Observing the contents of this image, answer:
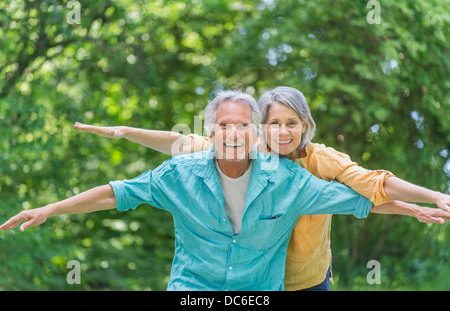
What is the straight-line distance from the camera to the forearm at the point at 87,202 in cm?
212

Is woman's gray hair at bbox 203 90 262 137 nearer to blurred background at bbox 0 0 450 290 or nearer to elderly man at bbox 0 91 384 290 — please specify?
elderly man at bbox 0 91 384 290

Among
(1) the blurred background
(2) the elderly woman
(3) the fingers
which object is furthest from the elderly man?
(1) the blurred background

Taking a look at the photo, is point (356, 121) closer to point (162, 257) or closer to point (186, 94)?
point (186, 94)

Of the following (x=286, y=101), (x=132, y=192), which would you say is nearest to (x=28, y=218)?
(x=132, y=192)

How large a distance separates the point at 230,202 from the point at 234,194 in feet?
0.12

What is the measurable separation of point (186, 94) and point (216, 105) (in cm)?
502

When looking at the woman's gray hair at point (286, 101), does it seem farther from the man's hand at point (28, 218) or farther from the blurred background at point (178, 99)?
the blurred background at point (178, 99)

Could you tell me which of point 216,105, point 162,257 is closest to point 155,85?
point 162,257

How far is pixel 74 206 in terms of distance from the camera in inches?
84.4

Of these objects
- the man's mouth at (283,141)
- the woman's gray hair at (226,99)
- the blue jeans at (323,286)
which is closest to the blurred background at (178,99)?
the blue jeans at (323,286)

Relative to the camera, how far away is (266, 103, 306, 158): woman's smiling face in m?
2.42

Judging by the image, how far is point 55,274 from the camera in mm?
6242

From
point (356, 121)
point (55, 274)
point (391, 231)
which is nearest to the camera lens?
point (356, 121)

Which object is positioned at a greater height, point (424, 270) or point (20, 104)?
point (20, 104)
